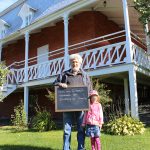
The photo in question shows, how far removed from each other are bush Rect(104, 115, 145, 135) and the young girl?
346 centimetres

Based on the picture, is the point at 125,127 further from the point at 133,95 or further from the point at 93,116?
the point at 93,116

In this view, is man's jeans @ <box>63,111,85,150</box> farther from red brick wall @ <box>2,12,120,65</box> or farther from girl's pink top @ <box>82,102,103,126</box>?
red brick wall @ <box>2,12,120,65</box>

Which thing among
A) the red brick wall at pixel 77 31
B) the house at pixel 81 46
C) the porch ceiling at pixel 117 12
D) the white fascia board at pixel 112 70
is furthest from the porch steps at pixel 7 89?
the porch ceiling at pixel 117 12

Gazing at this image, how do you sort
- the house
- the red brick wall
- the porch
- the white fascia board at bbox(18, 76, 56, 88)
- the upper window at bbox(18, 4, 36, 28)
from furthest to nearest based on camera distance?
the upper window at bbox(18, 4, 36, 28) → the red brick wall → the white fascia board at bbox(18, 76, 56, 88) → the house → the porch

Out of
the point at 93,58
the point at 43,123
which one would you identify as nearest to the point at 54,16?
the point at 93,58

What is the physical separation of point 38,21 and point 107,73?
574 cm

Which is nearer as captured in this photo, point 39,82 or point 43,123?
point 43,123

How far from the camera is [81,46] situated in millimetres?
16344

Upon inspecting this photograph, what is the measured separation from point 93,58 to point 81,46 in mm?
2828

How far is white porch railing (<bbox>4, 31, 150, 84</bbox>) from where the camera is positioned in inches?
504

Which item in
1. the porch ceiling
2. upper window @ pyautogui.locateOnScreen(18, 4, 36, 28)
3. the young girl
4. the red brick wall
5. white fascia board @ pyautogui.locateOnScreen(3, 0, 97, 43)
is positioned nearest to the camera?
the young girl

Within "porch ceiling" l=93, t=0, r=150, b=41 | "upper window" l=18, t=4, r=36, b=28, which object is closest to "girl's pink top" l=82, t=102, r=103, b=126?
"porch ceiling" l=93, t=0, r=150, b=41

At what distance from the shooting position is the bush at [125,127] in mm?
10164

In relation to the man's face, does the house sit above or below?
above
